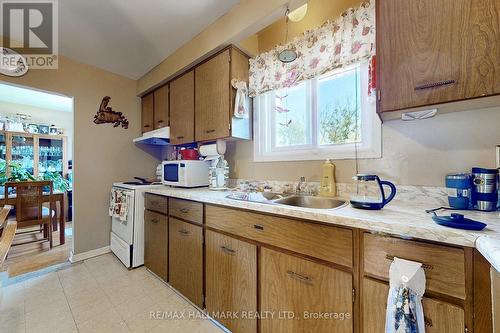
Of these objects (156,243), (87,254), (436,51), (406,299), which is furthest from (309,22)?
(87,254)

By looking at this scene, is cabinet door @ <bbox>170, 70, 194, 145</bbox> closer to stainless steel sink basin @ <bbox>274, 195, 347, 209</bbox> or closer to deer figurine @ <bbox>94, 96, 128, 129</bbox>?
deer figurine @ <bbox>94, 96, 128, 129</bbox>

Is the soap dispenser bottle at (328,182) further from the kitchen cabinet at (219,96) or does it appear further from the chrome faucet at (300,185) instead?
the kitchen cabinet at (219,96)

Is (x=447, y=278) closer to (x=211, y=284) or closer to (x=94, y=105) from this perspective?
(x=211, y=284)

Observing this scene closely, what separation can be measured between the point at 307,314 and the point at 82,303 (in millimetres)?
1806

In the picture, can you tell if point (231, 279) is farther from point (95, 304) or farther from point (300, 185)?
point (95, 304)

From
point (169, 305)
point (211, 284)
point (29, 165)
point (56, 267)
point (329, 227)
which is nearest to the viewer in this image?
point (329, 227)

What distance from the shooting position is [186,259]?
5.37 feet

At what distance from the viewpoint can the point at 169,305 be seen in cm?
163

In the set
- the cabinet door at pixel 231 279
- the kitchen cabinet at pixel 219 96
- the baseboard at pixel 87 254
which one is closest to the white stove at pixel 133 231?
the baseboard at pixel 87 254

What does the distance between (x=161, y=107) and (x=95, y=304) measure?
6.87 ft

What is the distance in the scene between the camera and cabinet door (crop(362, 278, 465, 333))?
2.24 feet

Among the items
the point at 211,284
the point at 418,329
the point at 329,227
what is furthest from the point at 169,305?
the point at 418,329

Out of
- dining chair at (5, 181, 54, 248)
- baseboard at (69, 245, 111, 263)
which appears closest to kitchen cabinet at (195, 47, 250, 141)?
baseboard at (69, 245, 111, 263)

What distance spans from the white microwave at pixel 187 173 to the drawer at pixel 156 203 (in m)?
0.21
